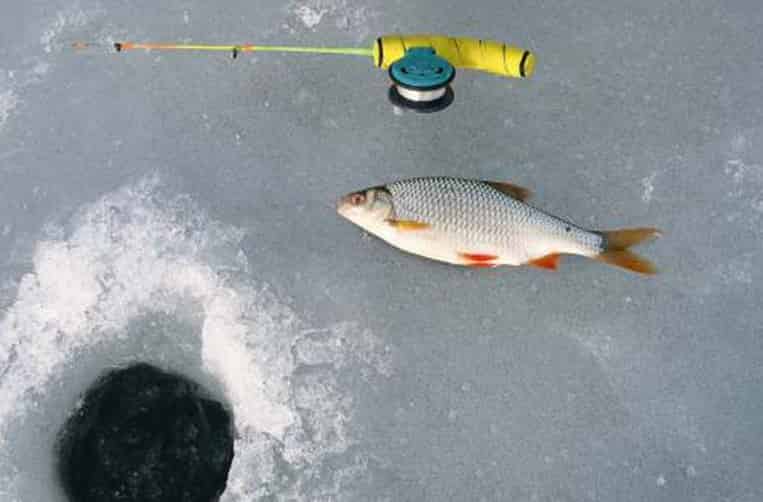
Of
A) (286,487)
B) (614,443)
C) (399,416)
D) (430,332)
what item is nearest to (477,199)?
(430,332)

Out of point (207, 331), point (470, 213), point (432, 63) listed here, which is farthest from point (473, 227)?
point (207, 331)

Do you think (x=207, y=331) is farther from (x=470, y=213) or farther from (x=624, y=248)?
(x=624, y=248)

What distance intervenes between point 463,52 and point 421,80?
301 mm

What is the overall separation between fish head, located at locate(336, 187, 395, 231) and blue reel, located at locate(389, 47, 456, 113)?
36 cm

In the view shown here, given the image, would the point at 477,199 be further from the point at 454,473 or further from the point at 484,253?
the point at 454,473

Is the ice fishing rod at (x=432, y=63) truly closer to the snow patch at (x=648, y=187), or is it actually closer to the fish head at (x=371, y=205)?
the fish head at (x=371, y=205)

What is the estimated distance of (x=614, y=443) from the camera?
8.96ft

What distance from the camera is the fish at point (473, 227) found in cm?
272

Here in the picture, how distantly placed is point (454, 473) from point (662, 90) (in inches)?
72.7

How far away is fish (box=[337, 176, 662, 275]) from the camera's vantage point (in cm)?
272

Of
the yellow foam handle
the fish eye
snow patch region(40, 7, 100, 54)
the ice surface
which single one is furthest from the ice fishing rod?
snow patch region(40, 7, 100, 54)

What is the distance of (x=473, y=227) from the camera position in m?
2.71

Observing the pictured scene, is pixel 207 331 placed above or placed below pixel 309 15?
below

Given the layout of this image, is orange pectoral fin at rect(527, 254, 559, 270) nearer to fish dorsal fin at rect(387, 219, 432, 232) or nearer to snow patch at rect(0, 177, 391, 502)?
fish dorsal fin at rect(387, 219, 432, 232)
